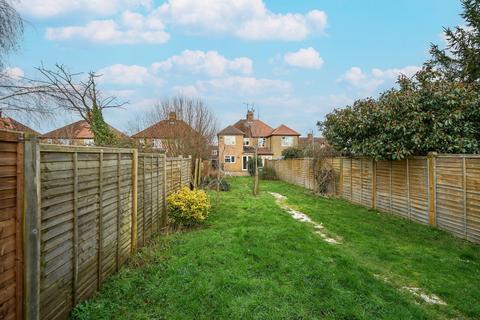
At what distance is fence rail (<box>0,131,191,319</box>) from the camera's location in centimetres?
224

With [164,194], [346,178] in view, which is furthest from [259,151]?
[164,194]

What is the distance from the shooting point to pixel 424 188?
8688mm

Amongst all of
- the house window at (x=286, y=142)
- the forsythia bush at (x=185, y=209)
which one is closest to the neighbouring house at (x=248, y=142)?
the house window at (x=286, y=142)

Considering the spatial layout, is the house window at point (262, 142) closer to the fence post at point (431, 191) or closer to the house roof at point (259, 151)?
the house roof at point (259, 151)

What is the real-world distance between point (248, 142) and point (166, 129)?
22.0 meters

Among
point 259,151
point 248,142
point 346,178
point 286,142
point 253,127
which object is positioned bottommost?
point 346,178

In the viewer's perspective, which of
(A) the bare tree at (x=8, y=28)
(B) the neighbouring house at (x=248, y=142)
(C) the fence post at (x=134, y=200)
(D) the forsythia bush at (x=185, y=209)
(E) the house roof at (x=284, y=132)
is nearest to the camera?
(A) the bare tree at (x=8, y=28)

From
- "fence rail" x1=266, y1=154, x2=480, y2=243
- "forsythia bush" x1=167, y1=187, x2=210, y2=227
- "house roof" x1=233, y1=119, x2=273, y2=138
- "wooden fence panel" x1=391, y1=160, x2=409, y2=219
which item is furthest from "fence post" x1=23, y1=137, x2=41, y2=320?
"house roof" x1=233, y1=119, x2=273, y2=138

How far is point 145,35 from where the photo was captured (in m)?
12.6

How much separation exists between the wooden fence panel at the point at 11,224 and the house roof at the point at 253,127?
1549 inches

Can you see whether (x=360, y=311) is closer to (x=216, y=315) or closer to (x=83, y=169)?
(x=216, y=315)

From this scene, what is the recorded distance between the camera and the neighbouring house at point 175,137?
19.5 metres

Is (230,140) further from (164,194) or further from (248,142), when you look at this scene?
(164,194)

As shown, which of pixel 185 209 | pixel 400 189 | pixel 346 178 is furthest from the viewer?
pixel 346 178
